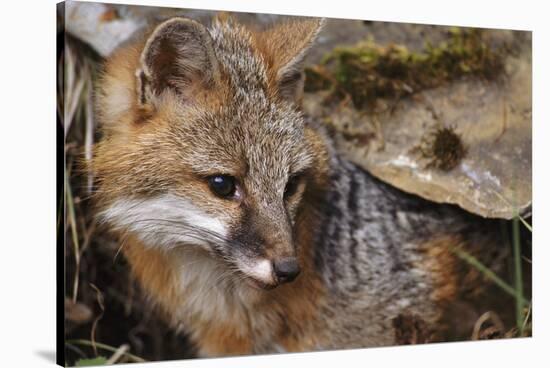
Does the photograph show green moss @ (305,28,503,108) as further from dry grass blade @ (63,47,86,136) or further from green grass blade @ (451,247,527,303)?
dry grass blade @ (63,47,86,136)

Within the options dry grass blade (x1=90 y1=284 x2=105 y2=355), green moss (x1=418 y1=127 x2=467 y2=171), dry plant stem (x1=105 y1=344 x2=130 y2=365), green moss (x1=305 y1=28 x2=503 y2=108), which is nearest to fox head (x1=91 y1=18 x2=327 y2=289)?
dry grass blade (x1=90 y1=284 x2=105 y2=355)

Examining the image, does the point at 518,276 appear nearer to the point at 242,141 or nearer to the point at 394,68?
the point at 394,68

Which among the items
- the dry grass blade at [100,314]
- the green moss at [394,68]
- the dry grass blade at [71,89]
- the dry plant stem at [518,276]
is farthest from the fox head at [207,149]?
the dry plant stem at [518,276]

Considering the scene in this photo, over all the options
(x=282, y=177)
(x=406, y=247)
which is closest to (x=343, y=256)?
(x=406, y=247)

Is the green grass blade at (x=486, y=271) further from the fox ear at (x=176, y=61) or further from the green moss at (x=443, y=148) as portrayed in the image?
the fox ear at (x=176, y=61)

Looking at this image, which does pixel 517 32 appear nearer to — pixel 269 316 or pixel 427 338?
pixel 427 338

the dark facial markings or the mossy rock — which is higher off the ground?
the mossy rock
